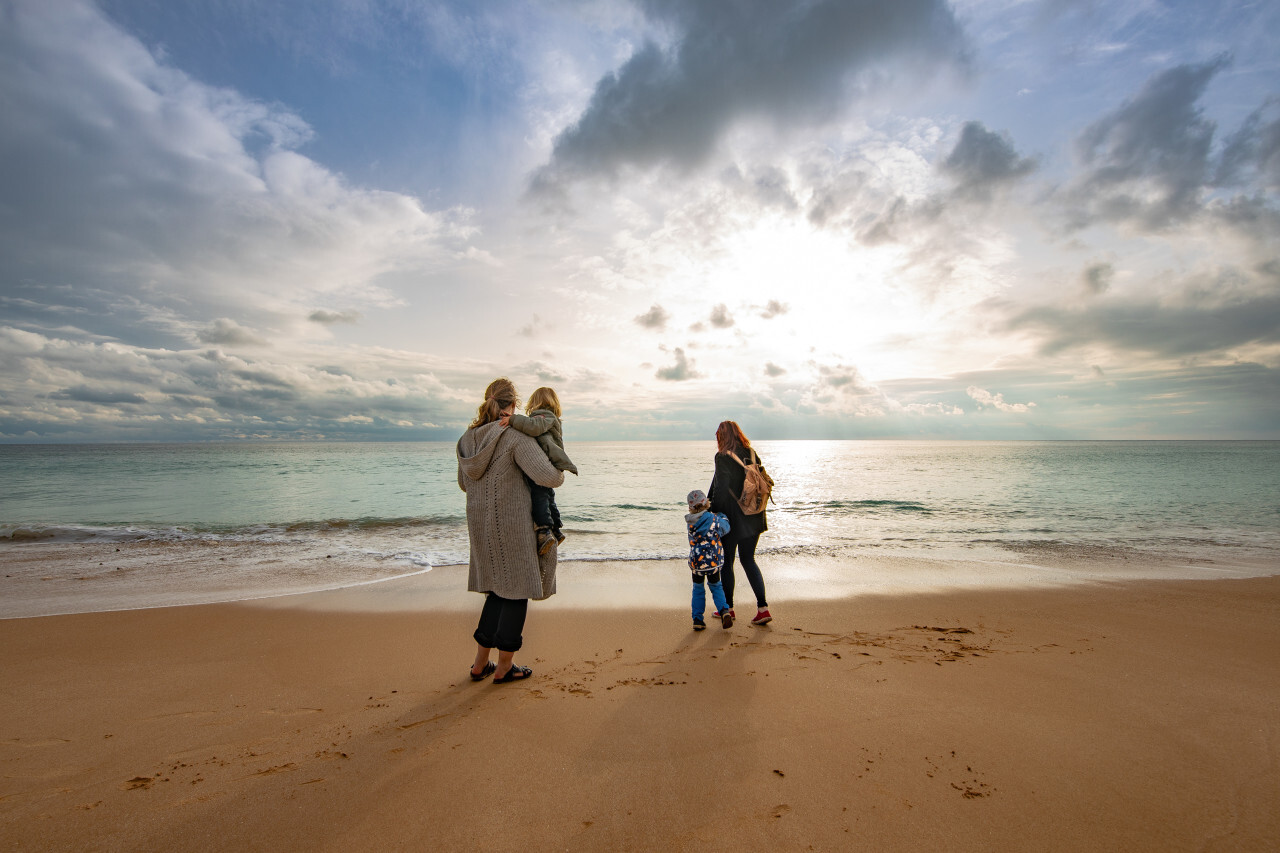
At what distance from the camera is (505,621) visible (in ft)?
13.9

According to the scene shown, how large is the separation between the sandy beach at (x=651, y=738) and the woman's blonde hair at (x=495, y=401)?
224 cm

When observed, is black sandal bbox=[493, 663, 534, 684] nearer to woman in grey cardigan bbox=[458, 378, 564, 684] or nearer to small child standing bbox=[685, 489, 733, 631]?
woman in grey cardigan bbox=[458, 378, 564, 684]

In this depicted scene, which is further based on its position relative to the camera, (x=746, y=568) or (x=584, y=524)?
(x=584, y=524)

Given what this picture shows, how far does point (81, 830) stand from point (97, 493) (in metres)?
32.3

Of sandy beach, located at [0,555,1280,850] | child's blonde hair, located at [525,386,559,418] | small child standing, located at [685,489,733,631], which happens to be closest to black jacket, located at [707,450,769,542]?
small child standing, located at [685,489,733,631]

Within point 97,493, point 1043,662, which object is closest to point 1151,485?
point 1043,662

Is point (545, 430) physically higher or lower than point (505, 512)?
higher

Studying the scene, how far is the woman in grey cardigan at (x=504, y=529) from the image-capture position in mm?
4156

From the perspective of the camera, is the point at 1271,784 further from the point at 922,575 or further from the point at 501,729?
the point at 922,575

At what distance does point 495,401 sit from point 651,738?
9.29 feet

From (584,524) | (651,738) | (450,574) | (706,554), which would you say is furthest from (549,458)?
(584,524)

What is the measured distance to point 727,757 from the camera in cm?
325

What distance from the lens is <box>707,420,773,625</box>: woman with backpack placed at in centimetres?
604

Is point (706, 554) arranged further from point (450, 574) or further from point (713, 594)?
point (450, 574)
